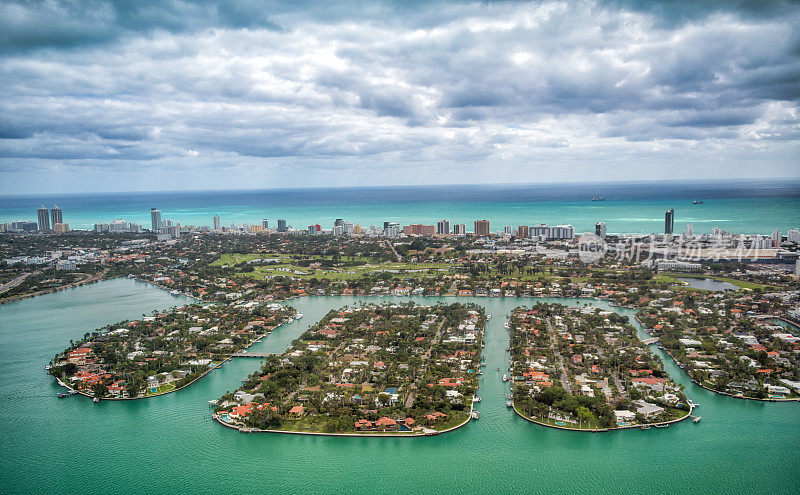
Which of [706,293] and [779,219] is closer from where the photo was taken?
[706,293]

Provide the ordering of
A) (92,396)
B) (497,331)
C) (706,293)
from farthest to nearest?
(706,293) < (497,331) < (92,396)

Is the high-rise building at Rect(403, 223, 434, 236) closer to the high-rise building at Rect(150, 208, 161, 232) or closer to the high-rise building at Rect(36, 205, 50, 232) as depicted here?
the high-rise building at Rect(150, 208, 161, 232)

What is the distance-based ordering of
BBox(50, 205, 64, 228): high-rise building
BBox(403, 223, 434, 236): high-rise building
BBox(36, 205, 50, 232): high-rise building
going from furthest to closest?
BBox(50, 205, 64, 228): high-rise building → BBox(36, 205, 50, 232): high-rise building → BBox(403, 223, 434, 236): high-rise building

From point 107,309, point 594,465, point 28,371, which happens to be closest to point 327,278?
point 107,309

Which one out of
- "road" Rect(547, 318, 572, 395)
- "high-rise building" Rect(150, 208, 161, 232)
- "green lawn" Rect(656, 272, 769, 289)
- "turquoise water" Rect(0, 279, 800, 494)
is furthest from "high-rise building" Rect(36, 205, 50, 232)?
"green lawn" Rect(656, 272, 769, 289)

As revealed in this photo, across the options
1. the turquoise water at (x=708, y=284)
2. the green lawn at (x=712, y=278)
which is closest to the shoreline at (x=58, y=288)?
the green lawn at (x=712, y=278)

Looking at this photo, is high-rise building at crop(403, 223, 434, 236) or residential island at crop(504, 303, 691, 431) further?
high-rise building at crop(403, 223, 434, 236)

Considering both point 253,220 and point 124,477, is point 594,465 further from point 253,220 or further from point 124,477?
point 253,220
